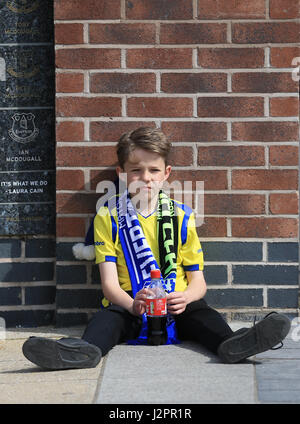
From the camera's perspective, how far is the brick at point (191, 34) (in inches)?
156

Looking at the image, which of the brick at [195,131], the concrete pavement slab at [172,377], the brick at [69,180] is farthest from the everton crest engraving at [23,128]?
the concrete pavement slab at [172,377]

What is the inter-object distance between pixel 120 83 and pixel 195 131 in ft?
1.72

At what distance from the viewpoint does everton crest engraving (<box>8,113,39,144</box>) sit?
4.08 meters

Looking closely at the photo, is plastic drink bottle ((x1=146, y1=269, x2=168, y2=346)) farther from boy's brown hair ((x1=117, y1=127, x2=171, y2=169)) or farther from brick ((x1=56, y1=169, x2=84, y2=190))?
brick ((x1=56, y1=169, x2=84, y2=190))

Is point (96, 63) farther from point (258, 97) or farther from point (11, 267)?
point (11, 267)

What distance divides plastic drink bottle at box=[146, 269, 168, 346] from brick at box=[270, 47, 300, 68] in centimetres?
143

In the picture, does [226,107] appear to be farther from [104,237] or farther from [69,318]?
[69,318]

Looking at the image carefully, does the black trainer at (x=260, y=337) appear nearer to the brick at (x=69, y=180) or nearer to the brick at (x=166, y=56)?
the brick at (x=69, y=180)

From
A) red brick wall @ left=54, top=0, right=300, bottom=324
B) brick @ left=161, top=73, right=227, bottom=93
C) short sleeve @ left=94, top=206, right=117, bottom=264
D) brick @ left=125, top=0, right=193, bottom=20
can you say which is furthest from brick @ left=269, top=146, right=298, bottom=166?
short sleeve @ left=94, top=206, right=117, bottom=264

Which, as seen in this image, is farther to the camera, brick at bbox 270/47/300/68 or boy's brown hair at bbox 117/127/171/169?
brick at bbox 270/47/300/68

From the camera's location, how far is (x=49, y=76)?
4094 millimetres

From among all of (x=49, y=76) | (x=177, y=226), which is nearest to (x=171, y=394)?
(x=177, y=226)

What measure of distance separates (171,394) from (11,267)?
5.54 feet

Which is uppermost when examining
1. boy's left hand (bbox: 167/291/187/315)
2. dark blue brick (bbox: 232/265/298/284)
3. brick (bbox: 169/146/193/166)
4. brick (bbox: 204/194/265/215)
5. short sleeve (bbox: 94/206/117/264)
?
brick (bbox: 169/146/193/166)
